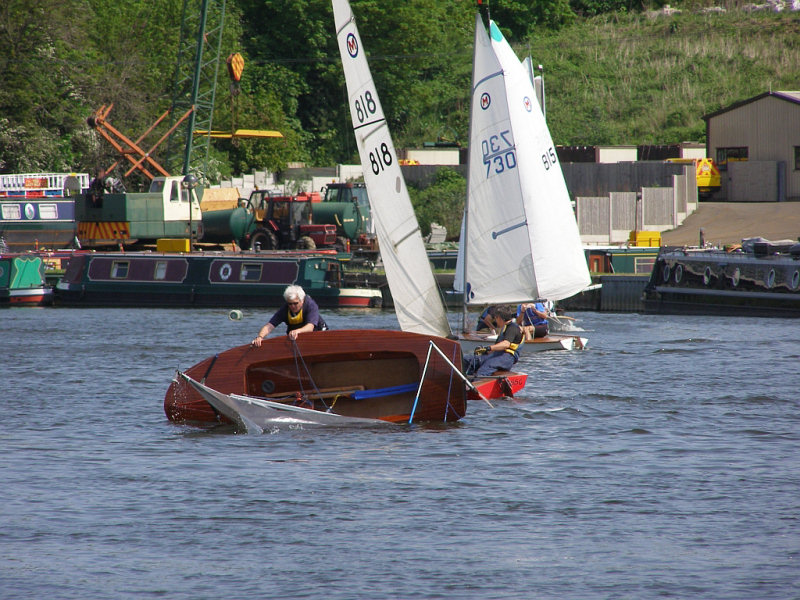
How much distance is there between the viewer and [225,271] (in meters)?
42.8

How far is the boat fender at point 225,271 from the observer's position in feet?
140

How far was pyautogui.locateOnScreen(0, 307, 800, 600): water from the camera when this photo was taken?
10.7 meters

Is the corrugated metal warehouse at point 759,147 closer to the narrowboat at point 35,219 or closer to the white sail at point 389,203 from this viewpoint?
the narrowboat at point 35,219

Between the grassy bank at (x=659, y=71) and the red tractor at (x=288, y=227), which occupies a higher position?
the grassy bank at (x=659, y=71)

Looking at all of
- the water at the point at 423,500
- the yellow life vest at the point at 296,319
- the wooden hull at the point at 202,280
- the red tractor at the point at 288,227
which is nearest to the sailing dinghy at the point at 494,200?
the water at the point at 423,500

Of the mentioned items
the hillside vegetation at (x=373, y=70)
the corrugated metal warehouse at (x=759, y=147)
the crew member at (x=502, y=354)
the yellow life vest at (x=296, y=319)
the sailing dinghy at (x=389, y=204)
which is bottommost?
the crew member at (x=502, y=354)

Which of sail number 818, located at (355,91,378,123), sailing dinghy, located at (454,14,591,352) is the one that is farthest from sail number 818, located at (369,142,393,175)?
sailing dinghy, located at (454,14,591,352)

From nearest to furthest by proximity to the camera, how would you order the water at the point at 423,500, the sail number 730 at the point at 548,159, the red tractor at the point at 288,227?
the water at the point at 423,500 < the sail number 730 at the point at 548,159 < the red tractor at the point at 288,227

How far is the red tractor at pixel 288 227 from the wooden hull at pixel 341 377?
3165cm

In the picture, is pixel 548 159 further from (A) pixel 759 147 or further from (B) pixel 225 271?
(A) pixel 759 147

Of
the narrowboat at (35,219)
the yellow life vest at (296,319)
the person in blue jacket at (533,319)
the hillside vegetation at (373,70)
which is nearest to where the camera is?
the yellow life vest at (296,319)

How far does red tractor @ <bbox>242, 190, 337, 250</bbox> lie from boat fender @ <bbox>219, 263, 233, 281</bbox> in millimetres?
6245

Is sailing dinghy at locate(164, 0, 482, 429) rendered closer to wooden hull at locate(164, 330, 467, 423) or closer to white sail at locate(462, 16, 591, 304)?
wooden hull at locate(164, 330, 467, 423)

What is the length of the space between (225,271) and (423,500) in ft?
99.6
